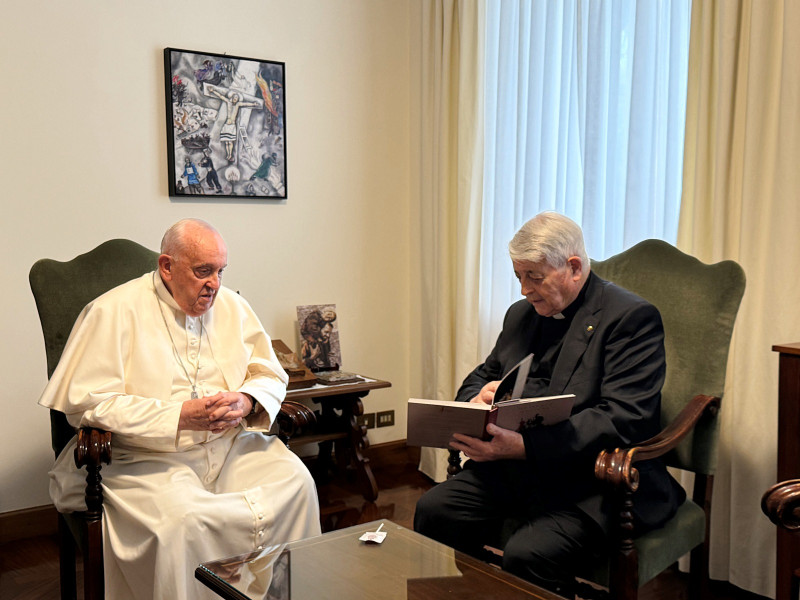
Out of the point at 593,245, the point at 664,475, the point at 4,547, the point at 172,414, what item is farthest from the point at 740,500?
the point at 4,547

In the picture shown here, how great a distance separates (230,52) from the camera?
13.3 ft

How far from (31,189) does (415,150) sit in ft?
7.08

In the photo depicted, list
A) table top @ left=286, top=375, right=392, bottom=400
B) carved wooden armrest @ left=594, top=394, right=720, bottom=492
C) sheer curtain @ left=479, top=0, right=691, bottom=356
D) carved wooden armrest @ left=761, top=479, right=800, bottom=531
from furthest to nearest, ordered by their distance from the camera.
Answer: table top @ left=286, top=375, right=392, bottom=400 → sheer curtain @ left=479, top=0, right=691, bottom=356 → carved wooden armrest @ left=594, top=394, right=720, bottom=492 → carved wooden armrest @ left=761, top=479, right=800, bottom=531

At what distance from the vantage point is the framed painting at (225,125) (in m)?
3.88

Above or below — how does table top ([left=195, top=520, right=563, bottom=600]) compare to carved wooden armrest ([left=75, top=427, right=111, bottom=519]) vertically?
below

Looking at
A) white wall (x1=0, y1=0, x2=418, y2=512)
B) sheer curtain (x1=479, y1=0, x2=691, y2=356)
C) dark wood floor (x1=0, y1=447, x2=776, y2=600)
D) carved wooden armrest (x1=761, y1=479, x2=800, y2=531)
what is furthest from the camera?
white wall (x1=0, y1=0, x2=418, y2=512)

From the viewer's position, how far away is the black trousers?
221 centimetres

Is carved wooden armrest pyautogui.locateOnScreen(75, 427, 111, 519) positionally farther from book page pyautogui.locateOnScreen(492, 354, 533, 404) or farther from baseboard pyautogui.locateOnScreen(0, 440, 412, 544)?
baseboard pyautogui.locateOnScreen(0, 440, 412, 544)

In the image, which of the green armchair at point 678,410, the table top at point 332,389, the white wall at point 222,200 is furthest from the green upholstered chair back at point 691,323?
the white wall at point 222,200

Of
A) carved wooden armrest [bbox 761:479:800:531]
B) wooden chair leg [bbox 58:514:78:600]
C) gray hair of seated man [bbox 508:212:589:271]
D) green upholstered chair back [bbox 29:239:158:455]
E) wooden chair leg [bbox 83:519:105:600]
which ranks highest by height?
gray hair of seated man [bbox 508:212:589:271]

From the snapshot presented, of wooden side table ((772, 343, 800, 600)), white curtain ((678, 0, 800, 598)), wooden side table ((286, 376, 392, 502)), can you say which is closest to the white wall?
wooden side table ((286, 376, 392, 502))

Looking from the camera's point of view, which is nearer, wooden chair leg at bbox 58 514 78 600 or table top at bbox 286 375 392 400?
wooden chair leg at bbox 58 514 78 600

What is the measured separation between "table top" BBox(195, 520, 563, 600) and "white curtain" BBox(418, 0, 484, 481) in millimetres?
2128

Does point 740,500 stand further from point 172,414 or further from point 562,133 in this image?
point 172,414
